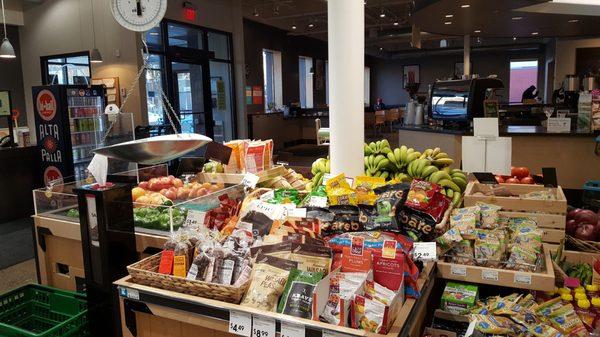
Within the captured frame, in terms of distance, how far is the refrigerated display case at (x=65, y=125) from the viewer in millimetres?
6641

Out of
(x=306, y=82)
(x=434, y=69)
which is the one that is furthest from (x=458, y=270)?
(x=434, y=69)

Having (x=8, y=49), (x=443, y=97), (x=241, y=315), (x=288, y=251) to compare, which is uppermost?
(x=8, y=49)

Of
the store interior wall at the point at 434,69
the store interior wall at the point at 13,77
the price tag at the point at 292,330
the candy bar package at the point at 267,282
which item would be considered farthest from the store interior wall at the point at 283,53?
the price tag at the point at 292,330

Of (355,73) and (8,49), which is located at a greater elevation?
(8,49)

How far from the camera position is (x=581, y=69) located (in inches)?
510

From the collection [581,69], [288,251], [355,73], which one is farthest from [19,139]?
[581,69]

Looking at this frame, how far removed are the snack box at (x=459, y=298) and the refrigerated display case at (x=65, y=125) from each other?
5.36 meters

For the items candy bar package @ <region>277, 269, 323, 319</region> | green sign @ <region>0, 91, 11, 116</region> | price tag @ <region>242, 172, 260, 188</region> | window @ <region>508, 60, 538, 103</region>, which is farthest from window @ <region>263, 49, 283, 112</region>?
candy bar package @ <region>277, 269, 323, 319</region>

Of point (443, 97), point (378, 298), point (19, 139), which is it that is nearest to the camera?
point (378, 298)

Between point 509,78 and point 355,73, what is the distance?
2051 centimetres

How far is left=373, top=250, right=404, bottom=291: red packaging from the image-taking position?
65.3 inches

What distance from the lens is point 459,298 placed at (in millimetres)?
1956

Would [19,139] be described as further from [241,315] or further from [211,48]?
[241,315]

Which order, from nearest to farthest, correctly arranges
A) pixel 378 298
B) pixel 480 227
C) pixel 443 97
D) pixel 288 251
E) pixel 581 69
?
1. pixel 378 298
2. pixel 288 251
3. pixel 480 227
4. pixel 443 97
5. pixel 581 69
